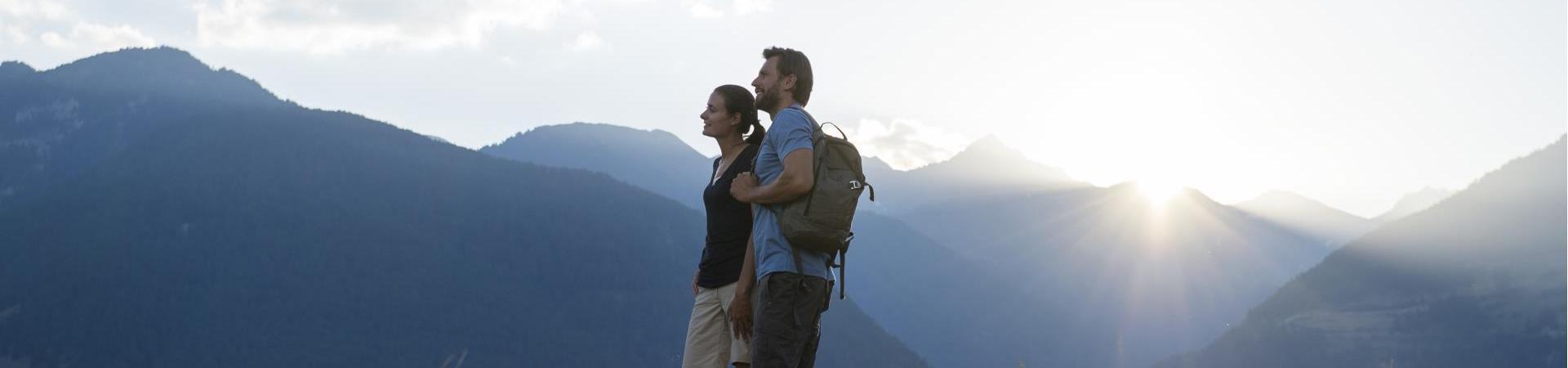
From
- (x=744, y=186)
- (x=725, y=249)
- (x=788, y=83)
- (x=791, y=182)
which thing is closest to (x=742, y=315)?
(x=725, y=249)

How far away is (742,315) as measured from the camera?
19.3ft

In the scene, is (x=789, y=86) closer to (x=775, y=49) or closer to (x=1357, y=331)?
(x=775, y=49)

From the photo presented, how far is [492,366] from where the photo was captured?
650ft

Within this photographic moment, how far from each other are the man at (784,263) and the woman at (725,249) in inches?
12.1

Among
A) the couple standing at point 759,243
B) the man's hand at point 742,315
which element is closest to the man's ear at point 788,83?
the couple standing at point 759,243

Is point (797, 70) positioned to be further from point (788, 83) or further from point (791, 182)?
point (791, 182)

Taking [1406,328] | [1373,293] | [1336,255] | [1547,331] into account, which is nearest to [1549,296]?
[1547,331]

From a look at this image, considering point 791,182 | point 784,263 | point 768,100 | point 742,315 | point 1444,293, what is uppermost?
point 1444,293

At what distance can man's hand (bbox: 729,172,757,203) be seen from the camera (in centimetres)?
556

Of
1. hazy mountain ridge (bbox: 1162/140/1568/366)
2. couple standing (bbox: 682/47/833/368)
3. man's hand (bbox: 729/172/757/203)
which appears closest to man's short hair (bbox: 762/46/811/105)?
couple standing (bbox: 682/47/833/368)

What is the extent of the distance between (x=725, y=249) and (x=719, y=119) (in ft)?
2.11

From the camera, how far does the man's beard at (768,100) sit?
5719 mm

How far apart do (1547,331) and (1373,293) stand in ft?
96.7

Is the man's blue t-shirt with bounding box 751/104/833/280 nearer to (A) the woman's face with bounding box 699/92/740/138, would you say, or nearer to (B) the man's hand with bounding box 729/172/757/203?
(B) the man's hand with bounding box 729/172/757/203
